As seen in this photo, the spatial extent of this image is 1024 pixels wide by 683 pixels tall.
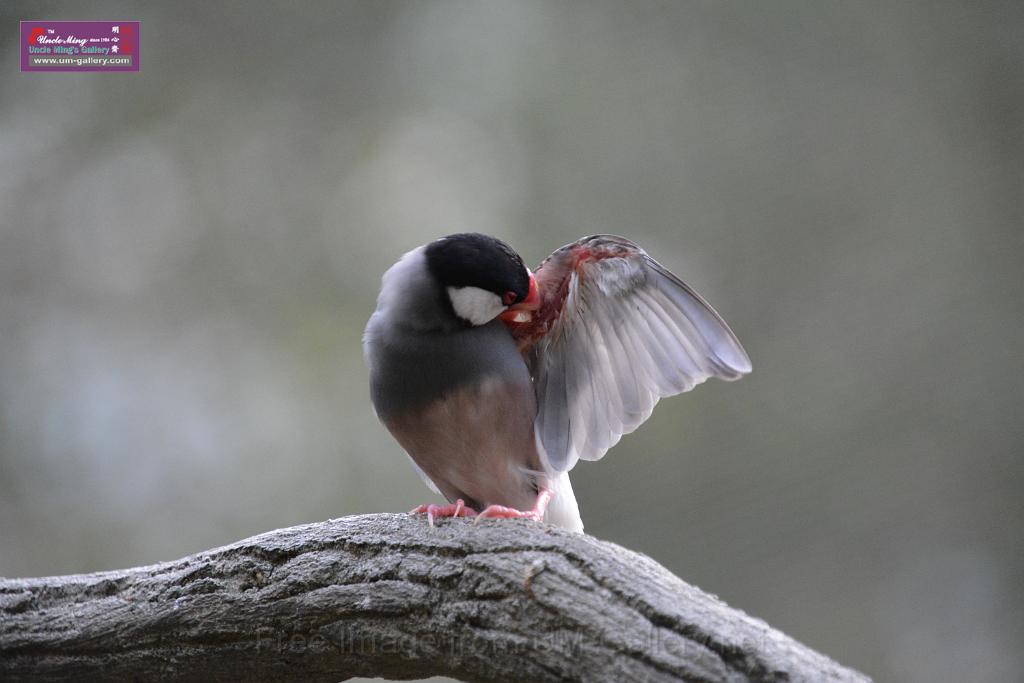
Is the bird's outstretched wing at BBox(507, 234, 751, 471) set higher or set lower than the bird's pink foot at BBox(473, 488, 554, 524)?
higher

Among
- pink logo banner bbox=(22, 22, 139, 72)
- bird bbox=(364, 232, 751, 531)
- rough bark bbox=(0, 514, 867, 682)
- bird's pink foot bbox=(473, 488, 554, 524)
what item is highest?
pink logo banner bbox=(22, 22, 139, 72)

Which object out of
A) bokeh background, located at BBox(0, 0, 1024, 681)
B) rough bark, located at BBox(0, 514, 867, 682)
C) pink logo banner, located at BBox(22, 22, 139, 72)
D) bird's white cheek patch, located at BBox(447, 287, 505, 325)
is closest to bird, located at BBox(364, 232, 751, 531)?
bird's white cheek patch, located at BBox(447, 287, 505, 325)

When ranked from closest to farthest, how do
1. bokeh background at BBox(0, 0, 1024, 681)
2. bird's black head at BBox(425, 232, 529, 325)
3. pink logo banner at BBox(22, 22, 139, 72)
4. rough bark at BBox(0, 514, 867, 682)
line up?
1. rough bark at BBox(0, 514, 867, 682)
2. bird's black head at BBox(425, 232, 529, 325)
3. pink logo banner at BBox(22, 22, 139, 72)
4. bokeh background at BBox(0, 0, 1024, 681)

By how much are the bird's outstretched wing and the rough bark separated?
0.56 m

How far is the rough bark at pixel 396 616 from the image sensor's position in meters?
1.48

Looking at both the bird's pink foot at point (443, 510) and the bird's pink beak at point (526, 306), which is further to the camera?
the bird's pink beak at point (526, 306)

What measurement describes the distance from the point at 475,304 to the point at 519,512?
51 centimetres

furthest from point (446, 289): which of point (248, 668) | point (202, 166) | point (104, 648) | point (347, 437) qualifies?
point (202, 166)

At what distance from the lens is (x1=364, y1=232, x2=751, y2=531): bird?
2191mm

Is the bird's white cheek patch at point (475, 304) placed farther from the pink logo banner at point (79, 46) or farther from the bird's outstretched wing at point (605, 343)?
the pink logo banner at point (79, 46)

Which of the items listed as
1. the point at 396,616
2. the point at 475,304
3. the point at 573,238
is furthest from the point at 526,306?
the point at 573,238

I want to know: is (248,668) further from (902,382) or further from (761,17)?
(761,17)

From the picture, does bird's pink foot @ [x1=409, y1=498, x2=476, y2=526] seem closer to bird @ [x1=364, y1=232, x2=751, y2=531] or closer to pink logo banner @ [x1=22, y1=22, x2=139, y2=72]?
bird @ [x1=364, y1=232, x2=751, y2=531]

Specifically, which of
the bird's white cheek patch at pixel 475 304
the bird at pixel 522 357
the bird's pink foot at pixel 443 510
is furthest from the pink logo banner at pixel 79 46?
the bird's pink foot at pixel 443 510
